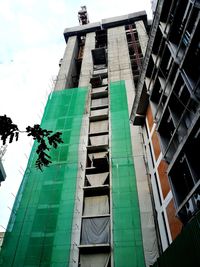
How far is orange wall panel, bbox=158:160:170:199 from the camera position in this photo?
13000mm

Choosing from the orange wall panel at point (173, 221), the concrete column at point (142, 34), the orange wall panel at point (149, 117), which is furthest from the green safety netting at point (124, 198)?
the concrete column at point (142, 34)

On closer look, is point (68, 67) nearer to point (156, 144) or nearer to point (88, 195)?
point (88, 195)

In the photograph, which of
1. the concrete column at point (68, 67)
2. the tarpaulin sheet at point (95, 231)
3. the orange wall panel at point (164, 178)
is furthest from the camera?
the concrete column at point (68, 67)

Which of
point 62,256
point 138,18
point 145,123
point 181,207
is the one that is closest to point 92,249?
point 62,256

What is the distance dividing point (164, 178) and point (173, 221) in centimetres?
251

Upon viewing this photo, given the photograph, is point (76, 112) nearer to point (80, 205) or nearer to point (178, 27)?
point (80, 205)

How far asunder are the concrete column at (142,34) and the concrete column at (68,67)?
34.6ft

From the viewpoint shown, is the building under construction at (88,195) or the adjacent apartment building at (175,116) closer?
the adjacent apartment building at (175,116)

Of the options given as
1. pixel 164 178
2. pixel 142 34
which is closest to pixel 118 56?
pixel 142 34

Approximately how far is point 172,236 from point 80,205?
23.1 ft

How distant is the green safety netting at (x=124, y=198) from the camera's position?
13436 mm

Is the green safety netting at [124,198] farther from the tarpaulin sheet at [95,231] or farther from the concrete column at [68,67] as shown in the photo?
the concrete column at [68,67]

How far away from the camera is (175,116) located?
37.3 feet

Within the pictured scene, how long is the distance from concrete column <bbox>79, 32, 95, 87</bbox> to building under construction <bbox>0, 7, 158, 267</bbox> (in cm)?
296
